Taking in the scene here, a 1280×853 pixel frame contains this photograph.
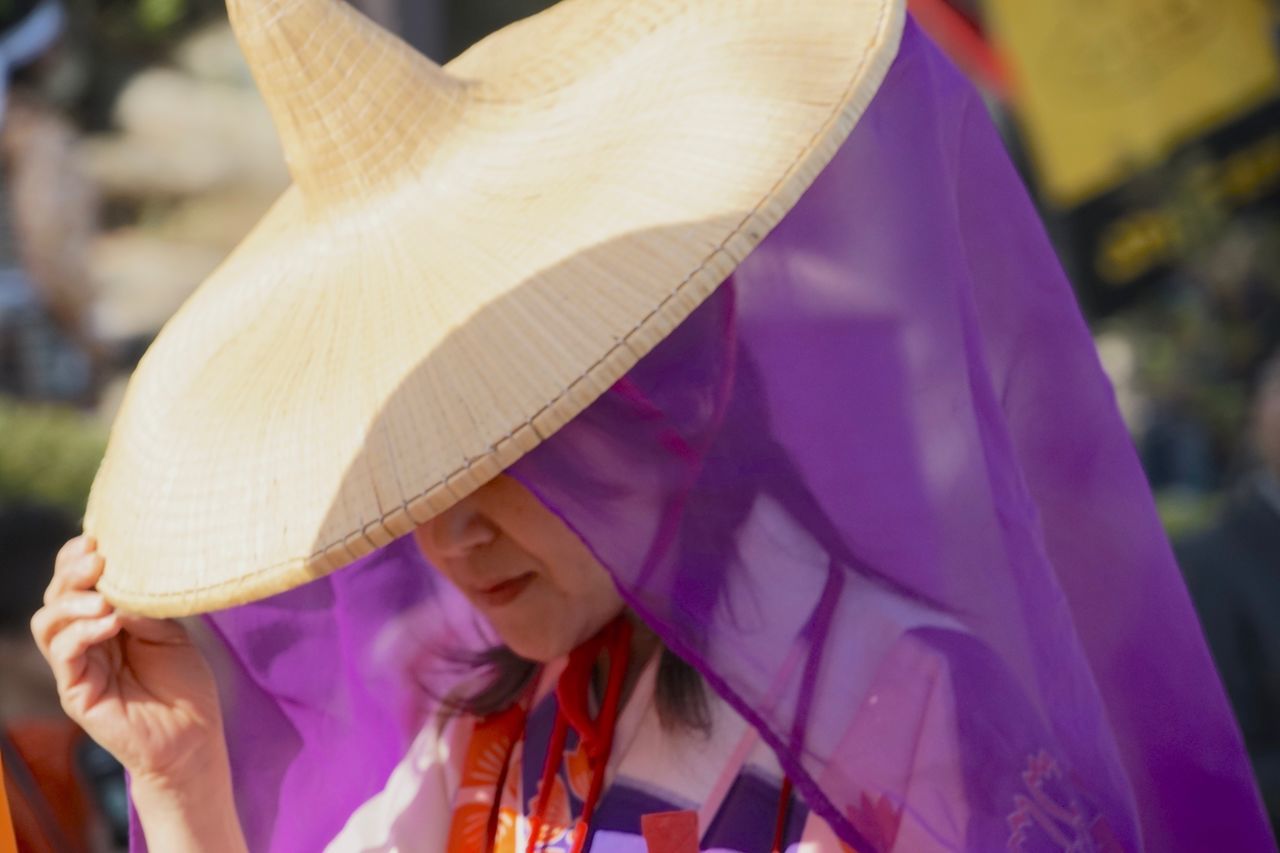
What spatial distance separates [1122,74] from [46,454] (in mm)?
2920

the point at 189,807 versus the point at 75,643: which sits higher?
the point at 75,643

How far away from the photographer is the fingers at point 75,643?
146 cm

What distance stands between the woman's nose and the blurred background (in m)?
1.92

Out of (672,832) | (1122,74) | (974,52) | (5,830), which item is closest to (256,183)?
(974,52)

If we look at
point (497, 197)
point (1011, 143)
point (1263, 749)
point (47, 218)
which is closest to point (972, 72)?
point (1011, 143)

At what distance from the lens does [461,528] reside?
1.38m

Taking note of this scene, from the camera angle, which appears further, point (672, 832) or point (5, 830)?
point (5, 830)

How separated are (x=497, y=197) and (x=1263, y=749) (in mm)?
2731

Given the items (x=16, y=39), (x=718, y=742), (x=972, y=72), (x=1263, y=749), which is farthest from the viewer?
(x=972, y=72)

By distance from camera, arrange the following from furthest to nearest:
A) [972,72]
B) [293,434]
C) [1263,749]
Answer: [972,72] → [1263,749] → [293,434]

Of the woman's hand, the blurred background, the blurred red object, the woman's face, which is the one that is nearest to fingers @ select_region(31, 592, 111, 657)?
the woman's hand

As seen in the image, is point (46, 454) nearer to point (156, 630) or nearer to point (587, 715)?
point (156, 630)

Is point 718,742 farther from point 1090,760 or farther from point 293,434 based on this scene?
point 293,434

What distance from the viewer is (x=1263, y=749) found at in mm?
3504
